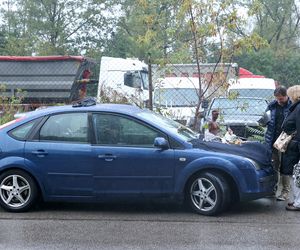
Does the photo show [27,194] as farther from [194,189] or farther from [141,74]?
[141,74]

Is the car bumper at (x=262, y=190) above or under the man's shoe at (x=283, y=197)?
above

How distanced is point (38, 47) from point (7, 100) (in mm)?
24944

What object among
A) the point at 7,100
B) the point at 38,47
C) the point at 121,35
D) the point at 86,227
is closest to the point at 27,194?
the point at 86,227

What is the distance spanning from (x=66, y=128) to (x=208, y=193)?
→ 203 cm

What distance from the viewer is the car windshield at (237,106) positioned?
12430 millimetres

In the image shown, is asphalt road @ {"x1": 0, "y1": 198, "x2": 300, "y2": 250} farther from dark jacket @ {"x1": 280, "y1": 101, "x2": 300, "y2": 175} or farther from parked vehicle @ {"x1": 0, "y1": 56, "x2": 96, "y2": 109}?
parked vehicle @ {"x1": 0, "y1": 56, "x2": 96, "y2": 109}

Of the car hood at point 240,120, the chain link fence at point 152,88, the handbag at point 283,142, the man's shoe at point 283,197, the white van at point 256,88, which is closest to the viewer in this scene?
the handbag at point 283,142

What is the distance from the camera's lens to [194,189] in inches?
283

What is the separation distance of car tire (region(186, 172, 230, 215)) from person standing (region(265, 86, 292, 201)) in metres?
1.35

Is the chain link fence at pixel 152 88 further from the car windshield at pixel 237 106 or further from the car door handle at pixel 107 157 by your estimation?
the car door handle at pixel 107 157

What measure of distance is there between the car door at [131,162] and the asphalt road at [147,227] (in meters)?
0.38

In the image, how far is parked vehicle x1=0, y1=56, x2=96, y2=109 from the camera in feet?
49.2

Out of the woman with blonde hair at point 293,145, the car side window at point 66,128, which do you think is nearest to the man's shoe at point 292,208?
the woman with blonde hair at point 293,145

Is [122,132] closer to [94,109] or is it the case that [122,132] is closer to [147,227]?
[94,109]
